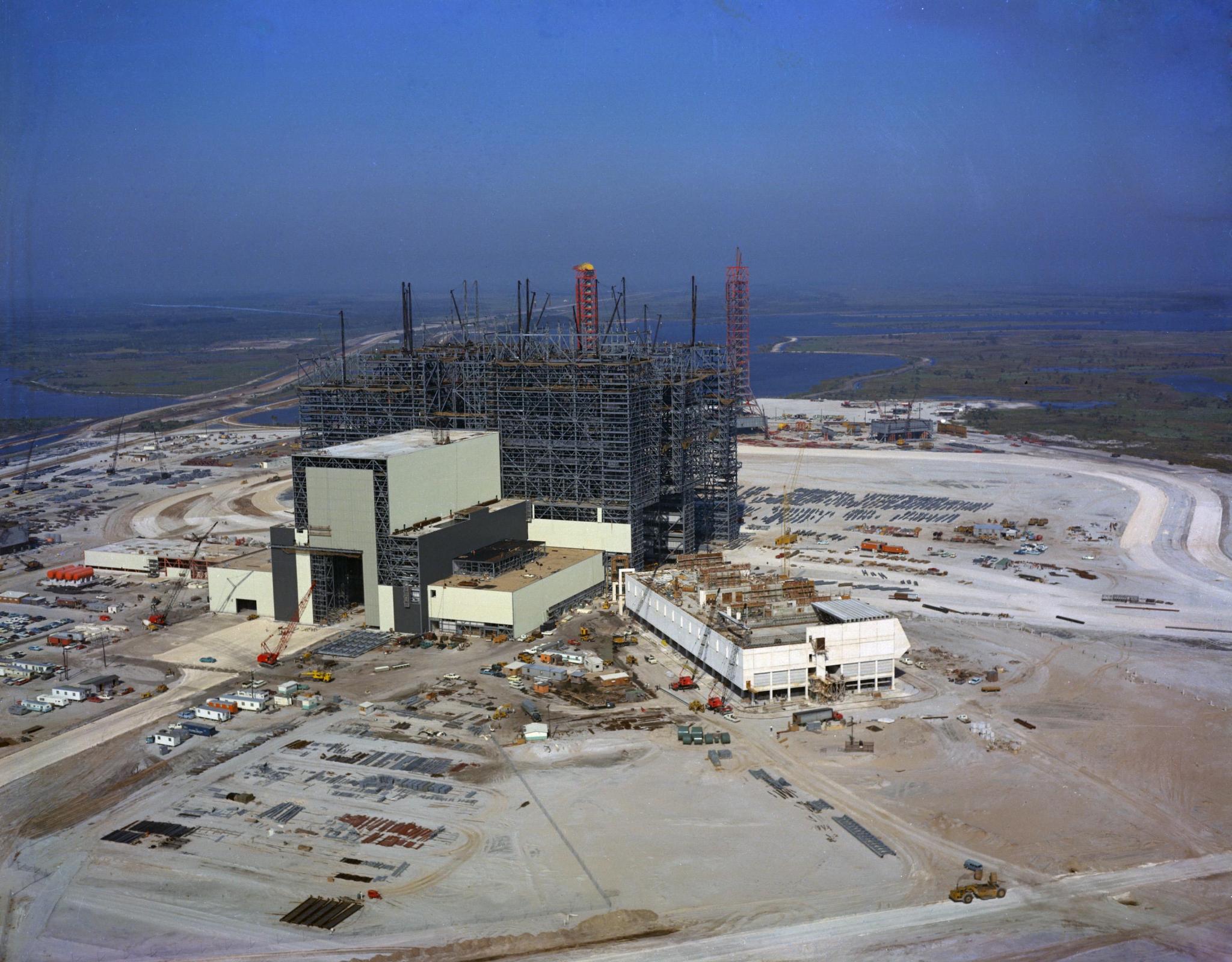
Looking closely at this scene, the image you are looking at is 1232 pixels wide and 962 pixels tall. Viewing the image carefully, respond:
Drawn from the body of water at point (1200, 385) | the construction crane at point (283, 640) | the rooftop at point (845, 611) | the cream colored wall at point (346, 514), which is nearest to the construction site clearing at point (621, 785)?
the construction crane at point (283, 640)

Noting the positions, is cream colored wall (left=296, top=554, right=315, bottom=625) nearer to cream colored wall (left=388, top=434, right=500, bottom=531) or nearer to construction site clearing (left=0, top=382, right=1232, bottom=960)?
construction site clearing (left=0, top=382, right=1232, bottom=960)

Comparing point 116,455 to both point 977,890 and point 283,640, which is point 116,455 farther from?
point 977,890

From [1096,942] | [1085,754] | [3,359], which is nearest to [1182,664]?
[1085,754]

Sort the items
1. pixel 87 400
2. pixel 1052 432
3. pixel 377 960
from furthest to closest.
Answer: pixel 87 400
pixel 1052 432
pixel 377 960

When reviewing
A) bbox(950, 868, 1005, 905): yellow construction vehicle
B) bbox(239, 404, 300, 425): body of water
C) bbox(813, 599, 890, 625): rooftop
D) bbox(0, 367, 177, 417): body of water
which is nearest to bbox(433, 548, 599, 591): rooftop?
bbox(813, 599, 890, 625): rooftop

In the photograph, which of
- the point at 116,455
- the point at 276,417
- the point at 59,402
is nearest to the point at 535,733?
the point at 116,455

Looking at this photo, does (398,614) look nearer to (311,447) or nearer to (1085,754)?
(311,447)
